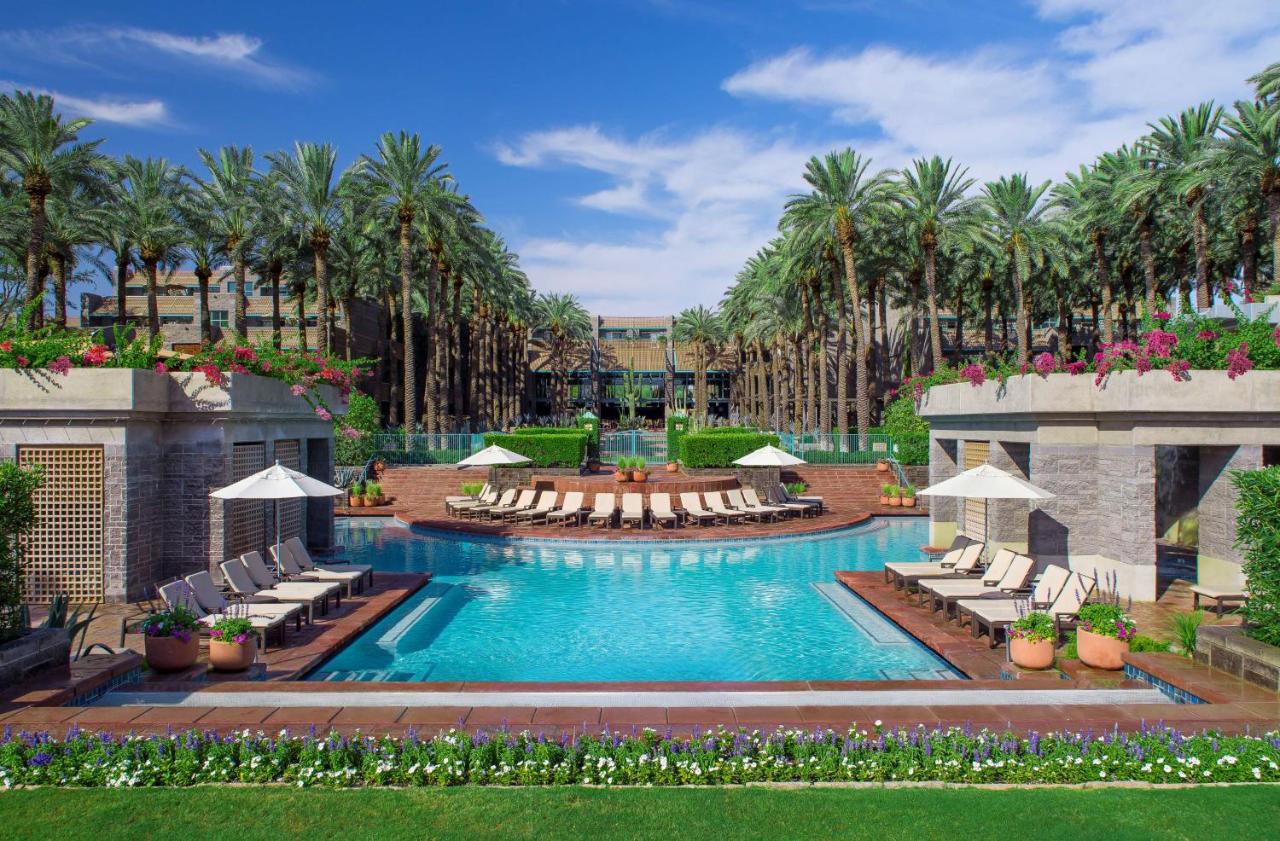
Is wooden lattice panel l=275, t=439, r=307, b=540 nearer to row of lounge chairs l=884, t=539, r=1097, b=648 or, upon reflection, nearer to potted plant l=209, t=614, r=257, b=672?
potted plant l=209, t=614, r=257, b=672

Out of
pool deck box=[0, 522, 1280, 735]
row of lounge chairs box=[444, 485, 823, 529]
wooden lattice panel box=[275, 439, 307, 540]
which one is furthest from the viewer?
row of lounge chairs box=[444, 485, 823, 529]

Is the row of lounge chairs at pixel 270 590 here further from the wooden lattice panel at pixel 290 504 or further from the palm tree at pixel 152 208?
the palm tree at pixel 152 208

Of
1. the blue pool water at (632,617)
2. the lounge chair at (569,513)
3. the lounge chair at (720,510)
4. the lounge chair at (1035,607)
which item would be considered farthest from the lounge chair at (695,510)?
the lounge chair at (1035,607)

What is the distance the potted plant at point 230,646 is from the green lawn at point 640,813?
3213 millimetres

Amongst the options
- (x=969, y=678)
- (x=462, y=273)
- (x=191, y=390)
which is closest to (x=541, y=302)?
(x=462, y=273)

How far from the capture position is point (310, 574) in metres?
13.7

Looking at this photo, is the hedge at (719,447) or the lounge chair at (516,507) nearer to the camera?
the lounge chair at (516,507)

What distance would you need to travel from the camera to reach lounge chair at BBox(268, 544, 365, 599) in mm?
13359

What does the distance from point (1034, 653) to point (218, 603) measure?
1032cm

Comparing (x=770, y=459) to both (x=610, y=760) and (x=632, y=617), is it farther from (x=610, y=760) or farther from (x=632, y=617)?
(x=610, y=760)

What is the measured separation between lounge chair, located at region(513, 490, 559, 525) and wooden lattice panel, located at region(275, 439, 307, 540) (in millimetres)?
6779

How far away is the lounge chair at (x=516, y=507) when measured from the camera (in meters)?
23.0

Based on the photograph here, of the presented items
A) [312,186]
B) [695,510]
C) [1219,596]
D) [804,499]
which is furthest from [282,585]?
[312,186]

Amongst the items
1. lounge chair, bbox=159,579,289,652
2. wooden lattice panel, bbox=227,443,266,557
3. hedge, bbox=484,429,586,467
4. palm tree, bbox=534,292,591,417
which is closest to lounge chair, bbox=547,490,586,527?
hedge, bbox=484,429,586,467
